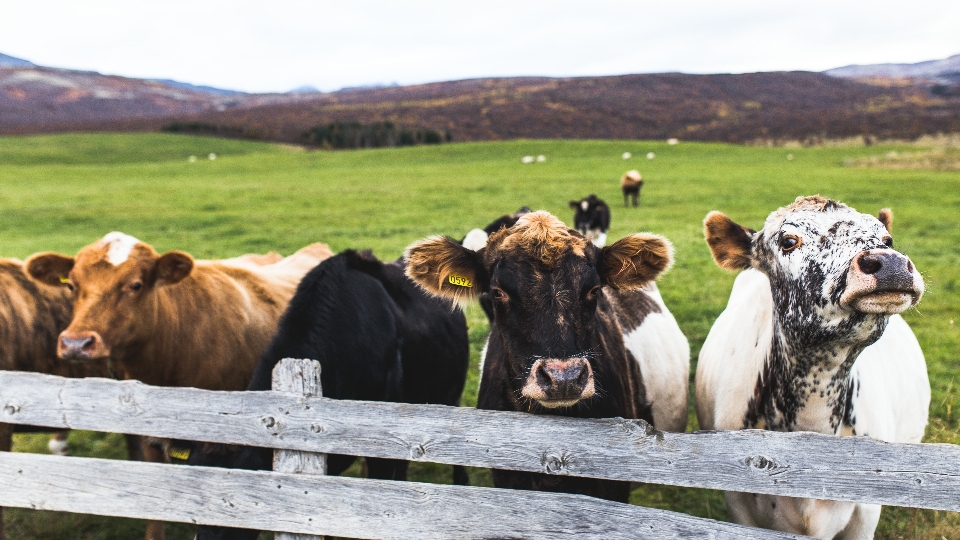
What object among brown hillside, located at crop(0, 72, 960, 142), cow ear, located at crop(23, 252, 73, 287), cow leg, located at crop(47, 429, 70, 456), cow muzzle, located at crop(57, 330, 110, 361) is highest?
brown hillside, located at crop(0, 72, 960, 142)

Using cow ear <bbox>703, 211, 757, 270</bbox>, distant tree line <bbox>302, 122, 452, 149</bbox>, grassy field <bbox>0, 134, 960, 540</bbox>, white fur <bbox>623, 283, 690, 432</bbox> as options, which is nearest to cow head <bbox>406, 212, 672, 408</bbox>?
cow ear <bbox>703, 211, 757, 270</bbox>

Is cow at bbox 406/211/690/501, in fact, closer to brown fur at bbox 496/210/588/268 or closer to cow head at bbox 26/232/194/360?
brown fur at bbox 496/210/588/268

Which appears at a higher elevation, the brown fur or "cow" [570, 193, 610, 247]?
the brown fur

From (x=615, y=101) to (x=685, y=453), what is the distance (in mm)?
98997

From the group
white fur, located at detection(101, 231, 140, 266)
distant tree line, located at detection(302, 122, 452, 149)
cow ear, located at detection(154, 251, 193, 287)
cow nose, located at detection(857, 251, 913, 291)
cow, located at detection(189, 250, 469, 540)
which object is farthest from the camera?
distant tree line, located at detection(302, 122, 452, 149)

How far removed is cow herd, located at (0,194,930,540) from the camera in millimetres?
2801

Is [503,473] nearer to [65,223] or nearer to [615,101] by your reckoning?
[65,223]

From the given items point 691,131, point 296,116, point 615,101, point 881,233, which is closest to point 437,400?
point 881,233

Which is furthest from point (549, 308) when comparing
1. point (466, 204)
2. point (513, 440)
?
point (466, 204)

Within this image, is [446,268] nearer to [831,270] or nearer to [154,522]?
[831,270]

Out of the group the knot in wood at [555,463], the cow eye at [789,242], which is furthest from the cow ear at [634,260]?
the knot in wood at [555,463]

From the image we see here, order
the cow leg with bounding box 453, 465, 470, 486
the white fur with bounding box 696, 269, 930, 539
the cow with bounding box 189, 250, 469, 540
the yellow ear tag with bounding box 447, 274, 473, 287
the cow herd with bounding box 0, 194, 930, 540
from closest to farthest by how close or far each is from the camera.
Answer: the cow herd with bounding box 0, 194, 930, 540, the white fur with bounding box 696, 269, 930, 539, the yellow ear tag with bounding box 447, 274, 473, 287, the cow with bounding box 189, 250, 469, 540, the cow leg with bounding box 453, 465, 470, 486

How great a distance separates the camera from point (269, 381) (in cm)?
368

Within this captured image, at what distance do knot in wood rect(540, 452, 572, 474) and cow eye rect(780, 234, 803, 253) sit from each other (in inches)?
53.5
